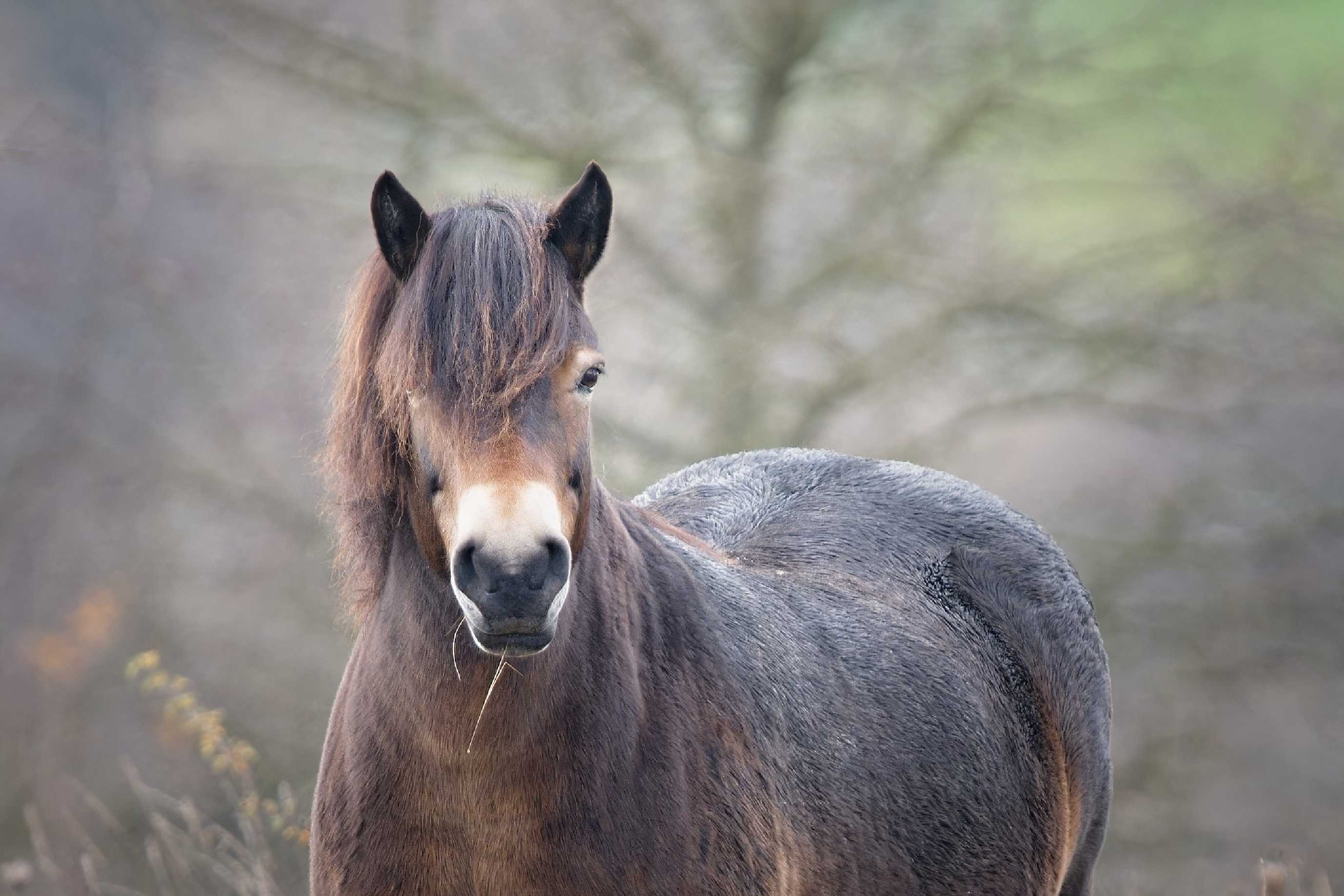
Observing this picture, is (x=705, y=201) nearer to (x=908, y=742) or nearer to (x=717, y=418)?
(x=717, y=418)

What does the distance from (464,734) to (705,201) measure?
7279 millimetres

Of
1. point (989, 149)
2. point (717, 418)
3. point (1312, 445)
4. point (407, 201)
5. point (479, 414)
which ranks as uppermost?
point (989, 149)

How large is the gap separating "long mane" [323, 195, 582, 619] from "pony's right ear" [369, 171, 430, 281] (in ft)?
0.11

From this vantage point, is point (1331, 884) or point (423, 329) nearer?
point (423, 329)

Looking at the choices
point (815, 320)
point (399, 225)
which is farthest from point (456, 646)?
point (815, 320)

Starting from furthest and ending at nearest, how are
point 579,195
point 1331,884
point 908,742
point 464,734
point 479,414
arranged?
point 1331,884 → point 908,742 → point 579,195 → point 464,734 → point 479,414

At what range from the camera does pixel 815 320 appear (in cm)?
937

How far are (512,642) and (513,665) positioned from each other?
297 mm

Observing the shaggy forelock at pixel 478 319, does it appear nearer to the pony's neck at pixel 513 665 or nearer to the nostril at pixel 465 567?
the nostril at pixel 465 567

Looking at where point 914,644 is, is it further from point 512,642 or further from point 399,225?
point 399,225

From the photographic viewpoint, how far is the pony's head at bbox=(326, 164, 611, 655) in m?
2.13

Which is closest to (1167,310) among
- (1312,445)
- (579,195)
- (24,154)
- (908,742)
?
(1312,445)

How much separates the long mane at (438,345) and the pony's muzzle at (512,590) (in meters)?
0.29

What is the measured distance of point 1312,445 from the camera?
9.23 m
